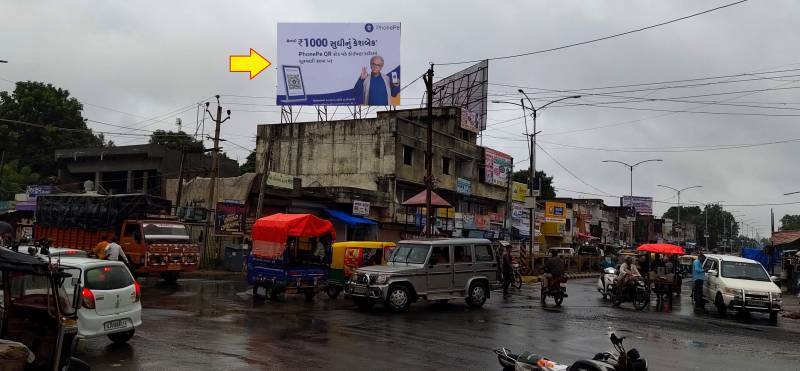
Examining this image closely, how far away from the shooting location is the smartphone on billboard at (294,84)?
1604 inches

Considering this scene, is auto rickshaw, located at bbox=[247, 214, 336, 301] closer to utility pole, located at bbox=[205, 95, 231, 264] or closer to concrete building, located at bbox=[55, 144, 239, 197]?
utility pole, located at bbox=[205, 95, 231, 264]

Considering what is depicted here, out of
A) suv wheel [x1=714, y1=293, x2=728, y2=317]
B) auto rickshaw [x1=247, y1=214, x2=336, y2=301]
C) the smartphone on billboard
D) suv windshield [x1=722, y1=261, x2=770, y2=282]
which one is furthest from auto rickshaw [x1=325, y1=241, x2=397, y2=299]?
the smartphone on billboard

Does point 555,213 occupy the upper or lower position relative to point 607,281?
upper

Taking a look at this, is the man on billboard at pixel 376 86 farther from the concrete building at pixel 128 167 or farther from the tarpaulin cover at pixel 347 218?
the concrete building at pixel 128 167

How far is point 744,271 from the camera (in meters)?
19.3

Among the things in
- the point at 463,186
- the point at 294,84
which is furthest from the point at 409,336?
the point at 463,186

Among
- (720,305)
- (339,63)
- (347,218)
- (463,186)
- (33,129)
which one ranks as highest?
(339,63)

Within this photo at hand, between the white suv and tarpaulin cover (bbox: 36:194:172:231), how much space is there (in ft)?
64.8

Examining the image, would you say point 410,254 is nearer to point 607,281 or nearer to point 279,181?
point 607,281

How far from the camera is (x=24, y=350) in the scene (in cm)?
519

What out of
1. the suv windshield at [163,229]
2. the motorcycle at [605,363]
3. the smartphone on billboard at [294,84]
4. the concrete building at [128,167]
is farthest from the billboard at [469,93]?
the motorcycle at [605,363]

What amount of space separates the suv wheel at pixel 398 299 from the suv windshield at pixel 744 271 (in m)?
10.2

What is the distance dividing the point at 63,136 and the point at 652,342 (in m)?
57.0

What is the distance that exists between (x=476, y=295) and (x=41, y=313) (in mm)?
12937
